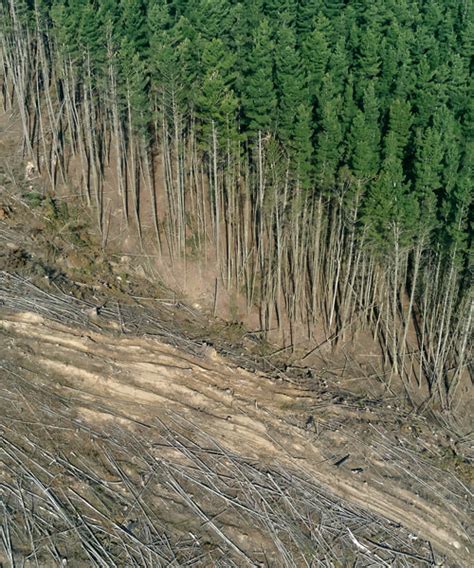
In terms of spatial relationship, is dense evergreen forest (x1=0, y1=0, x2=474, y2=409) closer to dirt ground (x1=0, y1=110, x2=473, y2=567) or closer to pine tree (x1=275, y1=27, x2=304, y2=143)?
pine tree (x1=275, y1=27, x2=304, y2=143)

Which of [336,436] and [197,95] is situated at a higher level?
[197,95]

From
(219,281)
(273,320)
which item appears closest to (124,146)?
(219,281)

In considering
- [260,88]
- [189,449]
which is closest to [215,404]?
[189,449]

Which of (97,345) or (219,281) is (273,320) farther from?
(97,345)

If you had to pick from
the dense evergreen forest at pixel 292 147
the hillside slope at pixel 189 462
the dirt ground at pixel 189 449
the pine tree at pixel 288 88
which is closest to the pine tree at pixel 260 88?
the dense evergreen forest at pixel 292 147

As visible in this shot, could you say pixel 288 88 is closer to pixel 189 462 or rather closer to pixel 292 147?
pixel 292 147

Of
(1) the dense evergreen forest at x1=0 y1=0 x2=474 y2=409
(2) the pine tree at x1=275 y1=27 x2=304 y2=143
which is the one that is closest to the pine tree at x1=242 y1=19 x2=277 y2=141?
(1) the dense evergreen forest at x1=0 y1=0 x2=474 y2=409
